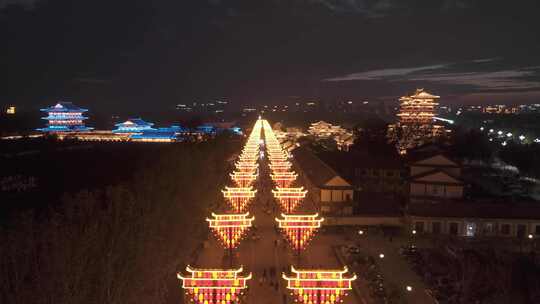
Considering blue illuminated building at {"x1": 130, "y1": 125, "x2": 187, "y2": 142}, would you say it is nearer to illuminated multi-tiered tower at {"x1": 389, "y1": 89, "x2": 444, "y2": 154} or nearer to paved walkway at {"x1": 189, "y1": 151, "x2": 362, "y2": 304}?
illuminated multi-tiered tower at {"x1": 389, "y1": 89, "x2": 444, "y2": 154}

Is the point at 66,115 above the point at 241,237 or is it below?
above

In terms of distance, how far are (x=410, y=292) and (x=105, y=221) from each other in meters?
8.57

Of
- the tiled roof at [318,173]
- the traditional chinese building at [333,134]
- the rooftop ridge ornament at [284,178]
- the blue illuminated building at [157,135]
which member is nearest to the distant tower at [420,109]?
the traditional chinese building at [333,134]

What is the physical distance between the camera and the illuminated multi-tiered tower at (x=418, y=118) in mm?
43875

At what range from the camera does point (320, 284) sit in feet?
41.1

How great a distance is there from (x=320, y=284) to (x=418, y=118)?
38.9 m

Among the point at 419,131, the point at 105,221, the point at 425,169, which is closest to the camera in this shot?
the point at 105,221

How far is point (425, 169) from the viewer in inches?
942

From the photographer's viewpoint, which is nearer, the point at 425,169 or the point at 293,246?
the point at 293,246

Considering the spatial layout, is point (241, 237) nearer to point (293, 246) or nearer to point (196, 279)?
point (293, 246)

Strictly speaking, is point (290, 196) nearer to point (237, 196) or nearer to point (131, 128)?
point (237, 196)

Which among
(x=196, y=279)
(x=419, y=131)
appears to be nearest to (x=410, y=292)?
(x=196, y=279)

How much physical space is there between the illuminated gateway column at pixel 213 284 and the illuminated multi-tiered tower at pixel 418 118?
32.9 meters

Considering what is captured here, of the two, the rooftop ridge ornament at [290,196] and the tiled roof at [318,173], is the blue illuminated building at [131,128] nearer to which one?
the tiled roof at [318,173]
